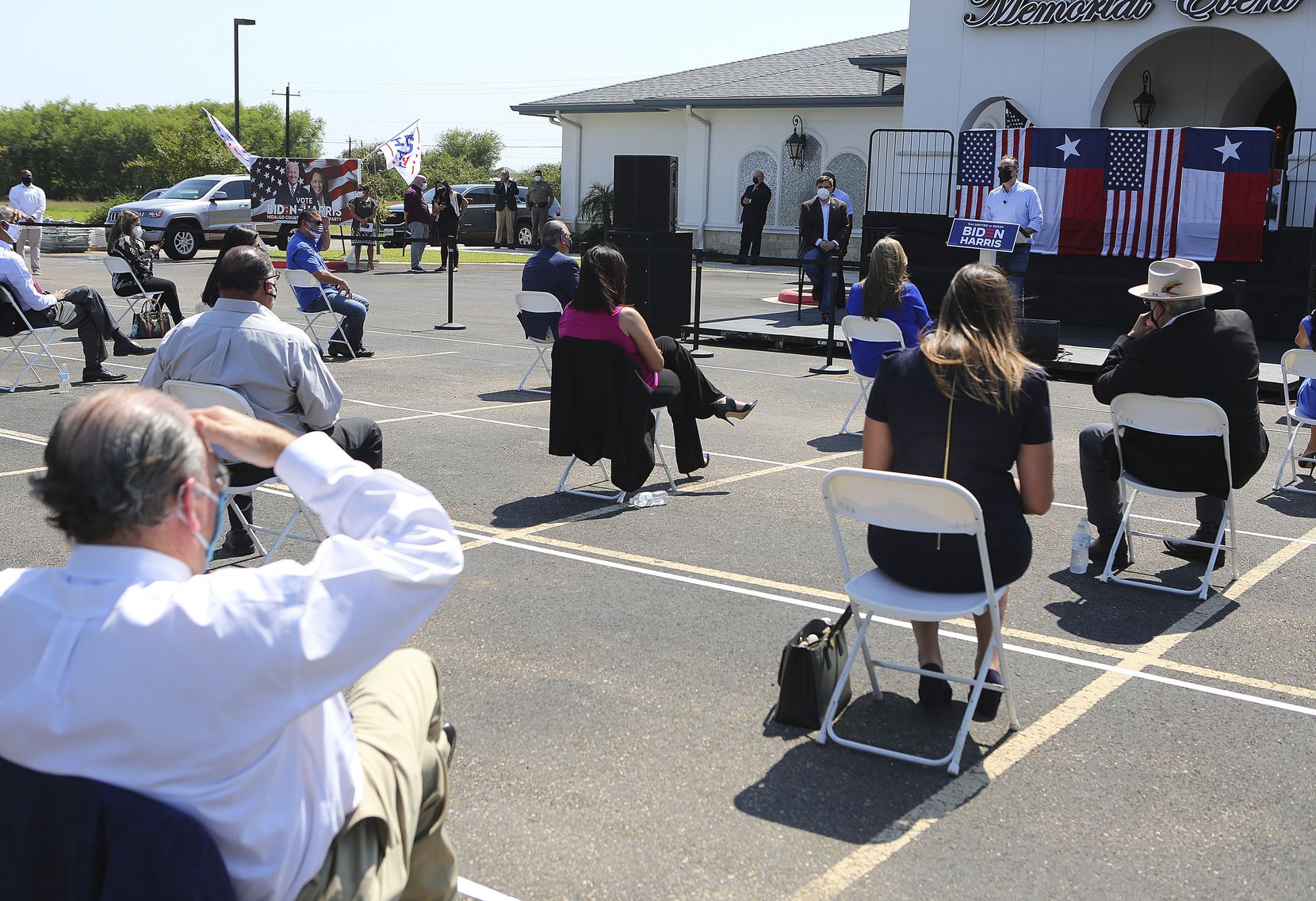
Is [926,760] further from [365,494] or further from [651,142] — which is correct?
[651,142]

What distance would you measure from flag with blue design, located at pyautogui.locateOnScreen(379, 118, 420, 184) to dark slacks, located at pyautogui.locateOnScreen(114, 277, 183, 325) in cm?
1466

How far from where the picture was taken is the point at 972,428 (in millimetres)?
4324

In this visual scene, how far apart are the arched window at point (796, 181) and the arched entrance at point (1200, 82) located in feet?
31.2

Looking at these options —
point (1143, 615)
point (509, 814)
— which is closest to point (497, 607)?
point (509, 814)

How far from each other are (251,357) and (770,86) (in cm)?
2783

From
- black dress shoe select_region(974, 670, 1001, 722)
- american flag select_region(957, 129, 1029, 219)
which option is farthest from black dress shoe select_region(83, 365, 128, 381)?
american flag select_region(957, 129, 1029, 219)

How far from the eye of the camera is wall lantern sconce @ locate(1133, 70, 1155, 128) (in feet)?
70.7

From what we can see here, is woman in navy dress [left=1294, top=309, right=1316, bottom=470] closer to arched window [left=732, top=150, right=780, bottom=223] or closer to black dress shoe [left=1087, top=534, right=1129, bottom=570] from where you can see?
black dress shoe [left=1087, top=534, right=1129, bottom=570]

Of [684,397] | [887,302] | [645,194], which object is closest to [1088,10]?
[645,194]

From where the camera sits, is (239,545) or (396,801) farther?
(239,545)

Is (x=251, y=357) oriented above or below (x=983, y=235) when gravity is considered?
below

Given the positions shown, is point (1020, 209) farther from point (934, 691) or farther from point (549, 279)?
point (934, 691)

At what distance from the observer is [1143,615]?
581 centimetres

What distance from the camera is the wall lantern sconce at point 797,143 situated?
1218 inches
